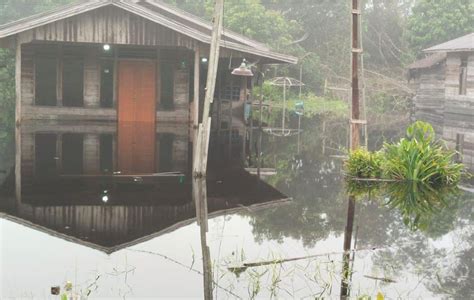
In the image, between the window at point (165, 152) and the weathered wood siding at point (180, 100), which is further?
the weathered wood siding at point (180, 100)

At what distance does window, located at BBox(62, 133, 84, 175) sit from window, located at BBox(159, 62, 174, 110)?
19.8 feet

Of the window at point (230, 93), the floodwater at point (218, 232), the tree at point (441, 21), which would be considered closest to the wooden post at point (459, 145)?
the floodwater at point (218, 232)

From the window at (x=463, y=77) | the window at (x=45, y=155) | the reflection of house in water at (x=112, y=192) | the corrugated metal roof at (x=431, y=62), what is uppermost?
the corrugated metal roof at (x=431, y=62)

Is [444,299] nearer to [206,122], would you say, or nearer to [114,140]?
[206,122]

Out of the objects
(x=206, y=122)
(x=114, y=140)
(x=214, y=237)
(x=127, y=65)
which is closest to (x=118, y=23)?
(x=127, y=65)

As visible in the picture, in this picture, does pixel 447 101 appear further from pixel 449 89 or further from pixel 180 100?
pixel 180 100

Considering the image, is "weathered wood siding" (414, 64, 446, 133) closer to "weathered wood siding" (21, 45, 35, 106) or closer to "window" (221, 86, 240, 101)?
"window" (221, 86, 240, 101)

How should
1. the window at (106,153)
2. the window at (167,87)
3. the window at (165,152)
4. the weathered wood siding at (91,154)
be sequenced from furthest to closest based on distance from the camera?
the window at (167,87)
the window at (165,152)
the window at (106,153)
the weathered wood siding at (91,154)

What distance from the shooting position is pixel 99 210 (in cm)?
1036

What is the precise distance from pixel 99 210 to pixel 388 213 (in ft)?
14.1

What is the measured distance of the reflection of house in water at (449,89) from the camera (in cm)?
2977

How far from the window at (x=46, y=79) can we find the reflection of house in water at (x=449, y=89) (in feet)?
46.1

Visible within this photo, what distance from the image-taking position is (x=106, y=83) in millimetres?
26297

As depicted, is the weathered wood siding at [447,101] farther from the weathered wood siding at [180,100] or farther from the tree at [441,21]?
the weathered wood siding at [180,100]
